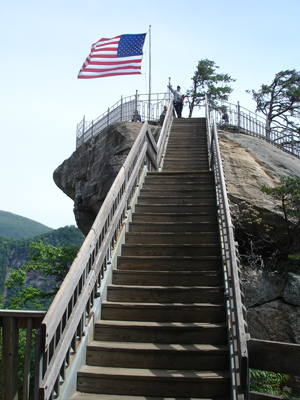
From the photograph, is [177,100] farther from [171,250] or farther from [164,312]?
[164,312]

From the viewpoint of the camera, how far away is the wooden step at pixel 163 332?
15.6 ft

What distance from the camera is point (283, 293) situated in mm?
9203

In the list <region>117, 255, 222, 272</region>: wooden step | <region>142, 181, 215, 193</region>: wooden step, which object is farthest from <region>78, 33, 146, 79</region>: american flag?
<region>117, 255, 222, 272</region>: wooden step

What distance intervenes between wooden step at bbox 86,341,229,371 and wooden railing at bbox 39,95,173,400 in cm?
36

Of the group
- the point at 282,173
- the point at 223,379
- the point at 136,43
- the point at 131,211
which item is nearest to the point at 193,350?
the point at 223,379

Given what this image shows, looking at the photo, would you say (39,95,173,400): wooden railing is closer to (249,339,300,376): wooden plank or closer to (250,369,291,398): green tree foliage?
(249,339,300,376): wooden plank

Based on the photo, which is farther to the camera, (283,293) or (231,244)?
(283,293)

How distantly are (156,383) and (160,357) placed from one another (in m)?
0.35

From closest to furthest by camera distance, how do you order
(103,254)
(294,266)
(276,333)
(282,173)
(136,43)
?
(103,254)
(276,333)
(294,266)
(282,173)
(136,43)

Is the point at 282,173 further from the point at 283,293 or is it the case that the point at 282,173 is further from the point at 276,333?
the point at 276,333

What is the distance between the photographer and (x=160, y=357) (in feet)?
14.8

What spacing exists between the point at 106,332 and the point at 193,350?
1.12 metres

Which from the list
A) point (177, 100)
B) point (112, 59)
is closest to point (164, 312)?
point (112, 59)

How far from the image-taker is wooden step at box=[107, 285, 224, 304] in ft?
17.4
